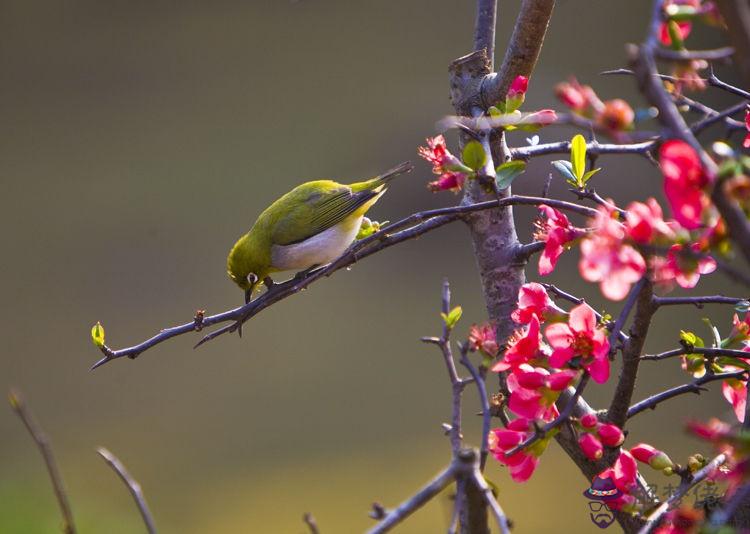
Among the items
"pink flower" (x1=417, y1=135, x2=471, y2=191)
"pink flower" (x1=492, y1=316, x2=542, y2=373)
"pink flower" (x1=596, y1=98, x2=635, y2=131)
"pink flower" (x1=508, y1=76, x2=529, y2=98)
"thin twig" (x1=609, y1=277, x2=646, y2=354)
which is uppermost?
"pink flower" (x1=508, y1=76, x2=529, y2=98)

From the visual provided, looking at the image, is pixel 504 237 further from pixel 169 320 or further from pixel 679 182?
pixel 169 320

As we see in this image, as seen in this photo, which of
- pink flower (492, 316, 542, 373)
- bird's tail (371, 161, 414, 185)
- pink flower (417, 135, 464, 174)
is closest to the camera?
pink flower (492, 316, 542, 373)

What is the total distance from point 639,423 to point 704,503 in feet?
9.92

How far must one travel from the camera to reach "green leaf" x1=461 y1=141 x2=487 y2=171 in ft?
2.86

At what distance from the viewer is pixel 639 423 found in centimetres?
381

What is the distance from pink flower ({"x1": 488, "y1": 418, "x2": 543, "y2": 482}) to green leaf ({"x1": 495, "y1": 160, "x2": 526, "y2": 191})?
246 mm

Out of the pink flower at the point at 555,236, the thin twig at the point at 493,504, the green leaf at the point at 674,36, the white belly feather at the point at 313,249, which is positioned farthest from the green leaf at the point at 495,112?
the white belly feather at the point at 313,249

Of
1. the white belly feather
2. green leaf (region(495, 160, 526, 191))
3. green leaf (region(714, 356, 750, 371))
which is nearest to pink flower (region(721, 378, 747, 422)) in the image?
green leaf (region(714, 356, 750, 371))

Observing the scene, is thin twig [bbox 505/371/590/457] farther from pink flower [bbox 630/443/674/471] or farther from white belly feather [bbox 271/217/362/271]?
white belly feather [bbox 271/217/362/271]

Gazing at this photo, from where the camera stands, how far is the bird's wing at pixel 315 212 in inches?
90.9

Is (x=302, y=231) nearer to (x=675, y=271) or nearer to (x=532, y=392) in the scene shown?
(x=532, y=392)

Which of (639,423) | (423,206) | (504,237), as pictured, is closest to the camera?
(504,237)

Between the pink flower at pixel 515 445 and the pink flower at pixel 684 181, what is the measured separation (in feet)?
1.01

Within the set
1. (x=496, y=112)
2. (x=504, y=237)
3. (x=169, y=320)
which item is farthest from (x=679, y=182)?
(x=169, y=320)
